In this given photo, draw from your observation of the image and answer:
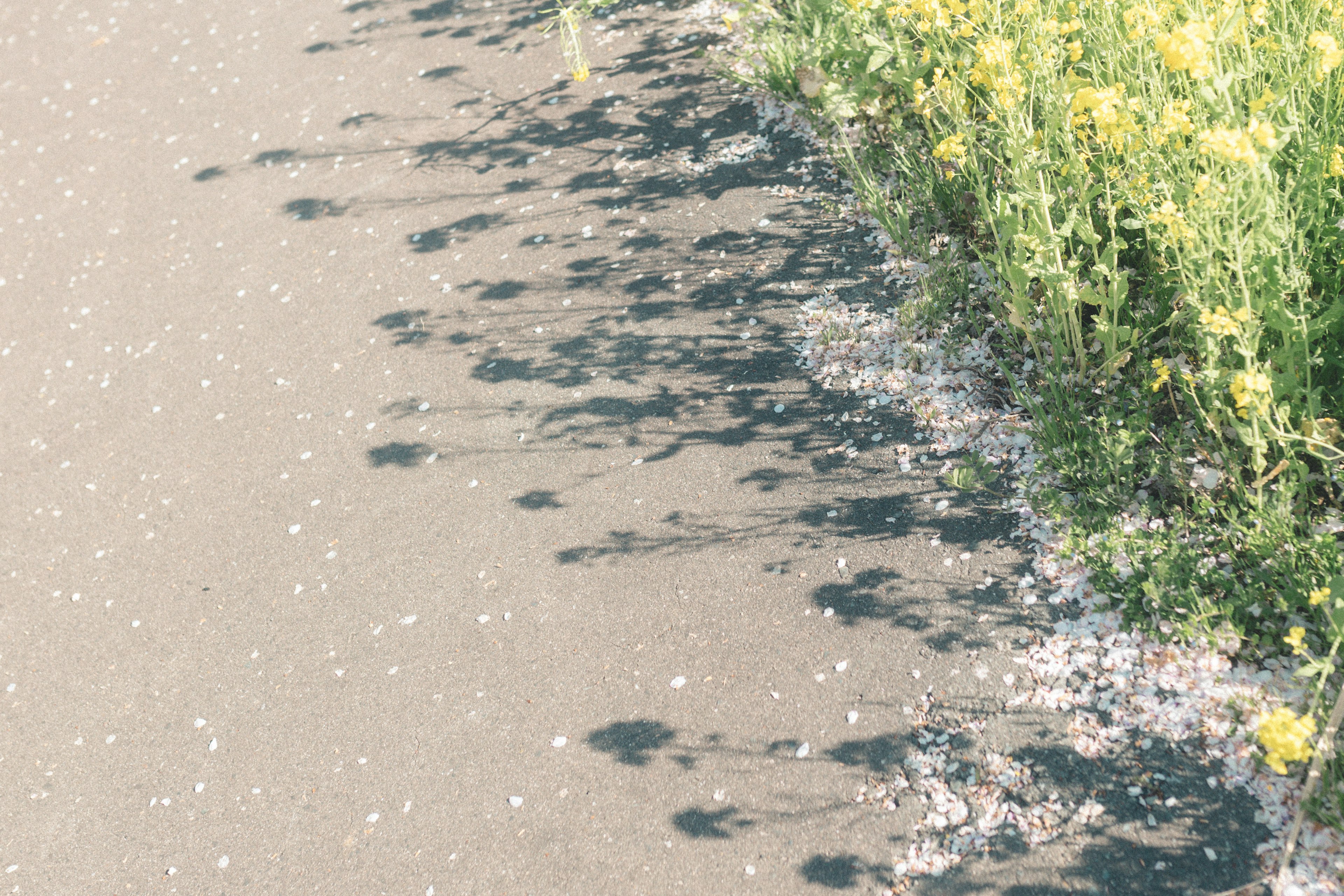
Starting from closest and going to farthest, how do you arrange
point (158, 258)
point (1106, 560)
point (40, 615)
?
point (1106, 560)
point (40, 615)
point (158, 258)

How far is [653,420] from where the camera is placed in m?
4.01

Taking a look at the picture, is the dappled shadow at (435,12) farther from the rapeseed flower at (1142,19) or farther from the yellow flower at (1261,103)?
the yellow flower at (1261,103)

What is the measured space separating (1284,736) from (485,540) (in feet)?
9.52

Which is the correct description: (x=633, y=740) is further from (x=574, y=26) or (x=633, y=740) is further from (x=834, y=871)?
(x=574, y=26)

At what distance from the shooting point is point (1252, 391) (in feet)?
8.05

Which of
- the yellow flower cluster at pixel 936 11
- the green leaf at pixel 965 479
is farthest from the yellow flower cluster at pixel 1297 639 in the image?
the yellow flower cluster at pixel 936 11

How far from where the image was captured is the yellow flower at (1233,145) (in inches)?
A: 86.6

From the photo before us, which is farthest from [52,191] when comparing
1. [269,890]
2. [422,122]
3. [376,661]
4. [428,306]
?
[269,890]

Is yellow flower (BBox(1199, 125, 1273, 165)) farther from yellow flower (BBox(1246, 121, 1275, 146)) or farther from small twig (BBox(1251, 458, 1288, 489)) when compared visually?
small twig (BBox(1251, 458, 1288, 489))

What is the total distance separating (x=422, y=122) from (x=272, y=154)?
120cm

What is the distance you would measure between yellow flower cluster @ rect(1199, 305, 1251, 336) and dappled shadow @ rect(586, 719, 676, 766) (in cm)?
A: 209

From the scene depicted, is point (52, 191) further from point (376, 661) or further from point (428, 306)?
point (376, 661)

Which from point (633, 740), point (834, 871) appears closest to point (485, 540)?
point (633, 740)

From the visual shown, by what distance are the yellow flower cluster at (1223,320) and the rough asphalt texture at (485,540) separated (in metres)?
1.04
